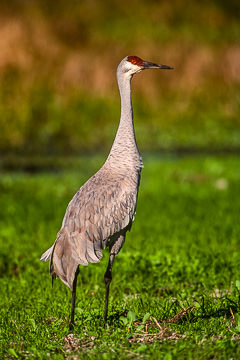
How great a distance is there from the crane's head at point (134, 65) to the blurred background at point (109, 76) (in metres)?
13.6

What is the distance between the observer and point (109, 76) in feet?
81.8

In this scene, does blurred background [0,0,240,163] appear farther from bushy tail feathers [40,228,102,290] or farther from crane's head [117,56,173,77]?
bushy tail feathers [40,228,102,290]

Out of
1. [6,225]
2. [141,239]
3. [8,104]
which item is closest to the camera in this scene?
[141,239]

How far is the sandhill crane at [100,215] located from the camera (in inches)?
209

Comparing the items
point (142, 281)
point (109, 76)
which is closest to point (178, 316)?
point (142, 281)

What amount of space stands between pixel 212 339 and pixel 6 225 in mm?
6361

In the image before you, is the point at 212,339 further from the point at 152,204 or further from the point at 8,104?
the point at 8,104

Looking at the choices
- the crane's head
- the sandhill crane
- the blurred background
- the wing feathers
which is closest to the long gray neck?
the sandhill crane

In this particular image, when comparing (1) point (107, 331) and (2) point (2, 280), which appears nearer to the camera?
(1) point (107, 331)

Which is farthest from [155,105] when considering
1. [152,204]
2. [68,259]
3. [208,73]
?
[68,259]

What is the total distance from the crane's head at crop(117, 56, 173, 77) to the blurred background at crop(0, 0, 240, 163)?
44.6 ft

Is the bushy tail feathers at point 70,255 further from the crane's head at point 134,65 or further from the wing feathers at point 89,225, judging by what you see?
the crane's head at point 134,65

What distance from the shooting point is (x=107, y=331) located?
504 cm

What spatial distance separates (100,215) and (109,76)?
19887 millimetres
